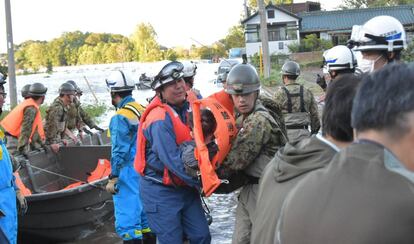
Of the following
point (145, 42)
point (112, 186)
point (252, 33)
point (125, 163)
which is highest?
point (145, 42)

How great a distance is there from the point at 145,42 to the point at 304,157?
118 meters

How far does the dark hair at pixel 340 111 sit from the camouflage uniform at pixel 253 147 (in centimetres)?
161

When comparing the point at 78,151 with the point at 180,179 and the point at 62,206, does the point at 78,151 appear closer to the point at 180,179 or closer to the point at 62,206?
the point at 62,206

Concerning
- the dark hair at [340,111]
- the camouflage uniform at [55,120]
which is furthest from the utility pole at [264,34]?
the dark hair at [340,111]

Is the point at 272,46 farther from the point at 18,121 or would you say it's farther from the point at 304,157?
the point at 304,157

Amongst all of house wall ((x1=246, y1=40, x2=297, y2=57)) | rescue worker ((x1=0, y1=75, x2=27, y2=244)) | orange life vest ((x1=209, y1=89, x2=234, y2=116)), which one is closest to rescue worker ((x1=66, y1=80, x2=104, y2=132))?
rescue worker ((x1=0, y1=75, x2=27, y2=244))

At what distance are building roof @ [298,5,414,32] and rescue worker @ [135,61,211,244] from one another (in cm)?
4757

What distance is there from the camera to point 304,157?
1875 millimetres

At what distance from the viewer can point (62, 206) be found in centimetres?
739

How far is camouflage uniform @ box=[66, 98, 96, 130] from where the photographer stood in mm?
10742

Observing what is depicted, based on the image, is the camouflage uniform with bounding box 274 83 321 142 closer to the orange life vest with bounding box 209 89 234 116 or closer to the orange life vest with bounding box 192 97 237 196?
the orange life vest with bounding box 209 89 234 116

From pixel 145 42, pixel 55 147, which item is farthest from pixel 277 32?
pixel 145 42

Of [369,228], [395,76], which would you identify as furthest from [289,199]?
[395,76]

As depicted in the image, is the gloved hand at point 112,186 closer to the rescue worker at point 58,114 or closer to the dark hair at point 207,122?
the dark hair at point 207,122
